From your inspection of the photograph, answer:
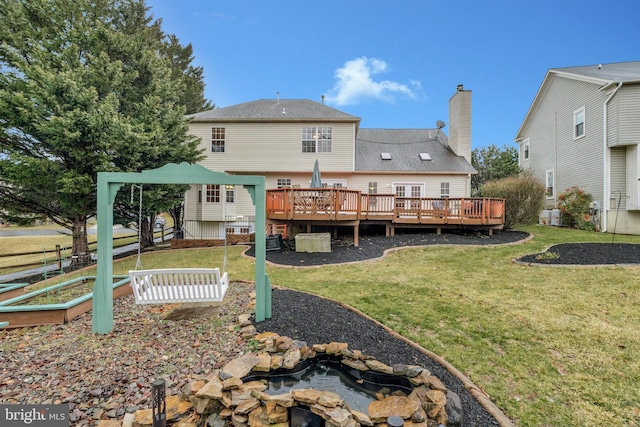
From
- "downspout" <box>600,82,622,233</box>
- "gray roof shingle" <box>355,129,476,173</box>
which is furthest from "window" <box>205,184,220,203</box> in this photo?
"downspout" <box>600,82,622,233</box>

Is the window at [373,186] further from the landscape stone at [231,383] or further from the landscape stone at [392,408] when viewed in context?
the landscape stone at [231,383]

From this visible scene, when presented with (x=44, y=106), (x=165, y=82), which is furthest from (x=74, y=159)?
(x=165, y=82)

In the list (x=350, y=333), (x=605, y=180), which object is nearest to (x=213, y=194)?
(x=350, y=333)

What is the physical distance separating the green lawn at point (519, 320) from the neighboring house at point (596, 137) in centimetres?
832

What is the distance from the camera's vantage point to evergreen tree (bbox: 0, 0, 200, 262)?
830 cm

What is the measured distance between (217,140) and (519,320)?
14506 mm

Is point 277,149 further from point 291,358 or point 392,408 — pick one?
point 392,408

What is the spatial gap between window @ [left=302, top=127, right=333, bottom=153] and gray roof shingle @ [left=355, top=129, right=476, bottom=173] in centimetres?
216

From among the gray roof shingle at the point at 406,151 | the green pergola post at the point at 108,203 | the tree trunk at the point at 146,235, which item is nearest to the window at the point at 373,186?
the gray roof shingle at the point at 406,151

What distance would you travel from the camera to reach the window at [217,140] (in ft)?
49.0

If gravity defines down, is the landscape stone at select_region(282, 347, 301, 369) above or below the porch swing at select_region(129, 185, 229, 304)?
below

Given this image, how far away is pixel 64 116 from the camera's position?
27.6ft

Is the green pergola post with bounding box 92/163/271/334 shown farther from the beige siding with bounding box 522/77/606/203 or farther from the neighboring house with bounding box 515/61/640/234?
the beige siding with bounding box 522/77/606/203

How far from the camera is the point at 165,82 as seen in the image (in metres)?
12.2
